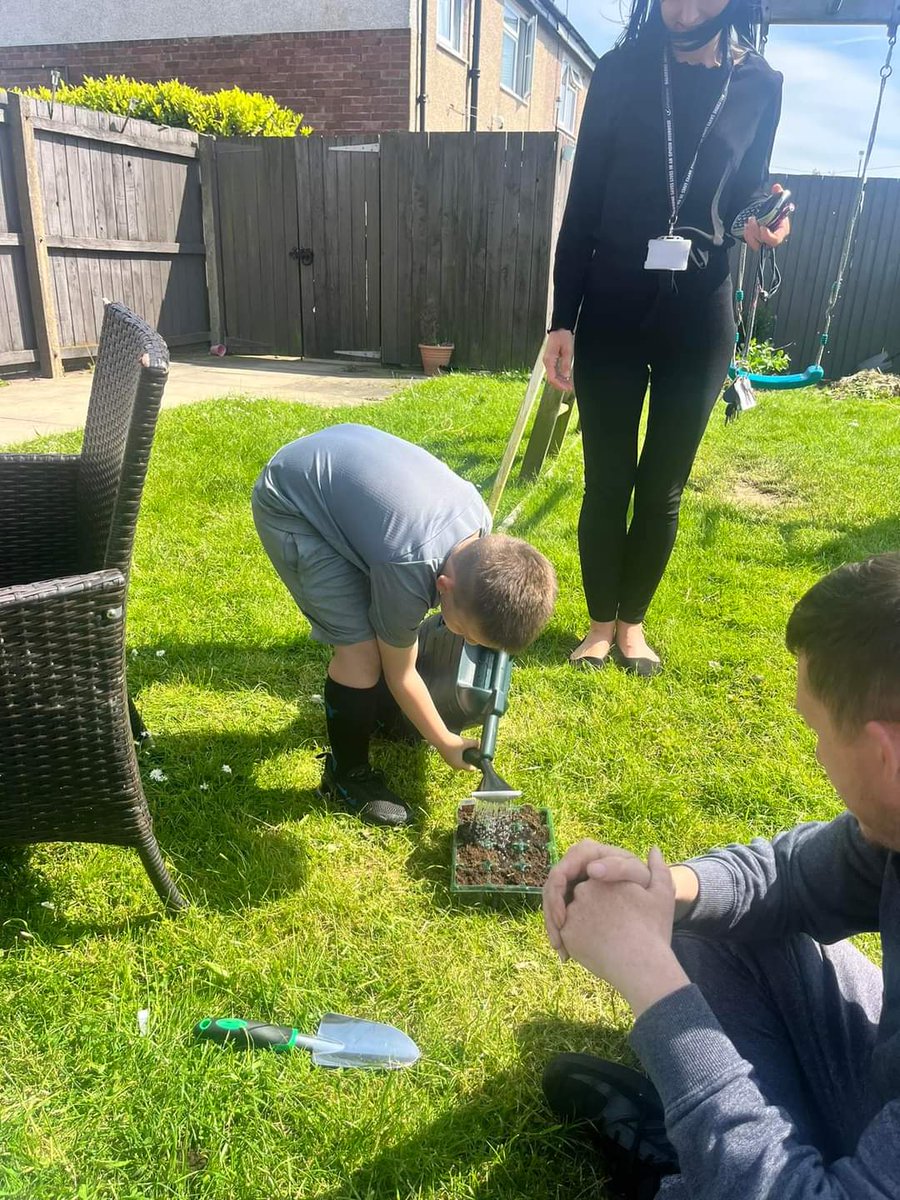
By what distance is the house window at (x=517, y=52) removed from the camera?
1463 cm

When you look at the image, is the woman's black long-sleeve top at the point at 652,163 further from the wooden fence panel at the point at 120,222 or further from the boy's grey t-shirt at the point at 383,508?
the wooden fence panel at the point at 120,222

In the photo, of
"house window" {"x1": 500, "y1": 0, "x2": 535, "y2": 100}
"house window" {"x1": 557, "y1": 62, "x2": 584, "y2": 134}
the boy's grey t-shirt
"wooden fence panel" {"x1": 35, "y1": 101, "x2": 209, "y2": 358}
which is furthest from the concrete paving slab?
"house window" {"x1": 557, "y1": 62, "x2": 584, "y2": 134}

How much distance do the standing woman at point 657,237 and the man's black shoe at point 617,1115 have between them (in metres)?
1.74

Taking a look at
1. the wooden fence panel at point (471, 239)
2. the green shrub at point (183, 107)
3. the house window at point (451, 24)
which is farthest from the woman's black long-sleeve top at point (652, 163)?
the house window at point (451, 24)

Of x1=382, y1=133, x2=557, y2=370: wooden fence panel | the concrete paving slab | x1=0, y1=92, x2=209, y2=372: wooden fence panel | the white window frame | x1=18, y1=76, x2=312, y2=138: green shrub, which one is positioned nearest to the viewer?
the concrete paving slab

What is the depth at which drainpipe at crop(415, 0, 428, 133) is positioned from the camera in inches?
418

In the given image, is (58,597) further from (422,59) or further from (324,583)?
(422,59)

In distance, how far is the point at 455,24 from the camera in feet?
40.9

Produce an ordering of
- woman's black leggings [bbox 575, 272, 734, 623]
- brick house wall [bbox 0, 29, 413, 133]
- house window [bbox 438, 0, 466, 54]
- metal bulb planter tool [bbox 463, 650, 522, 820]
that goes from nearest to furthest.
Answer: metal bulb planter tool [bbox 463, 650, 522, 820]
woman's black leggings [bbox 575, 272, 734, 623]
brick house wall [bbox 0, 29, 413, 133]
house window [bbox 438, 0, 466, 54]

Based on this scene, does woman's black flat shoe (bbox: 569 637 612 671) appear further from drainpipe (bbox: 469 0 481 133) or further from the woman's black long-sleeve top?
drainpipe (bbox: 469 0 481 133)

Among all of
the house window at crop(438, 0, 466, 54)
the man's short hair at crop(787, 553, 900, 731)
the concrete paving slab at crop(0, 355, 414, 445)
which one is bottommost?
the concrete paving slab at crop(0, 355, 414, 445)

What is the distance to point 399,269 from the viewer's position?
29.3 feet

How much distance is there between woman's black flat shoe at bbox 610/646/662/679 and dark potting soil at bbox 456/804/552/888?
91 centimetres

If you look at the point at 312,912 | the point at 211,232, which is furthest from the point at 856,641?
the point at 211,232
